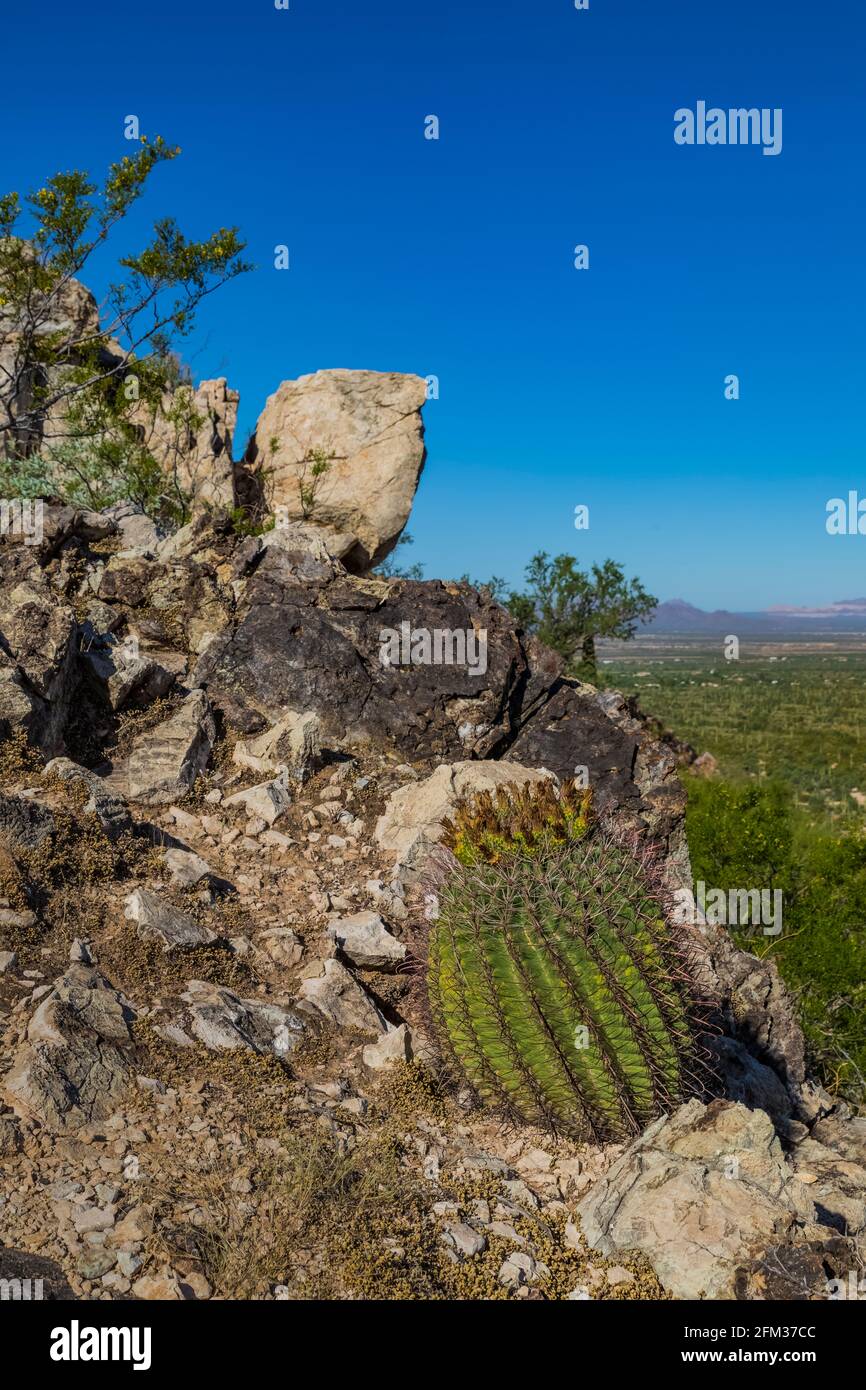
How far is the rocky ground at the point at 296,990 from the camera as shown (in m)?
3.58

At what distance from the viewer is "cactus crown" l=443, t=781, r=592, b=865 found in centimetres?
435

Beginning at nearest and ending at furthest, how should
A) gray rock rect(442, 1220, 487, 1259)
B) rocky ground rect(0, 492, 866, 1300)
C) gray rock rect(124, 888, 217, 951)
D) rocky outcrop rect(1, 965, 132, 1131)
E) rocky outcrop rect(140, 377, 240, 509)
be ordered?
rocky ground rect(0, 492, 866, 1300) < gray rock rect(442, 1220, 487, 1259) < rocky outcrop rect(1, 965, 132, 1131) < gray rock rect(124, 888, 217, 951) < rocky outcrop rect(140, 377, 240, 509)

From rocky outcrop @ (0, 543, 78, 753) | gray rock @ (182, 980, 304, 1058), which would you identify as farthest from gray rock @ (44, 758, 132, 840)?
gray rock @ (182, 980, 304, 1058)

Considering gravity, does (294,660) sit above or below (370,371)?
below

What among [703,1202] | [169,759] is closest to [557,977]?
[703,1202]

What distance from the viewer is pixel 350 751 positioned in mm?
8203

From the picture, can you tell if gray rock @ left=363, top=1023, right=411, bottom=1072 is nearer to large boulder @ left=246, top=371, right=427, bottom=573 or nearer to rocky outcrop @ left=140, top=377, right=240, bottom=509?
large boulder @ left=246, top=371, right=427, bottom=573

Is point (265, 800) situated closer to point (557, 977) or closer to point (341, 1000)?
point (341, 1000)

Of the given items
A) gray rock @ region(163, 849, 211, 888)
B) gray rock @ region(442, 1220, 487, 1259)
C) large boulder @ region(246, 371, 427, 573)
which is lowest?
Result: gray rock @ region(442, 1220, 487, 1259)

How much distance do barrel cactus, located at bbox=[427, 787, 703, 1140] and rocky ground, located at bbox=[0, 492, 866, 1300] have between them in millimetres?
250

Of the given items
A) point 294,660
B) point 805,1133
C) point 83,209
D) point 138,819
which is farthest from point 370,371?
point 805,1133

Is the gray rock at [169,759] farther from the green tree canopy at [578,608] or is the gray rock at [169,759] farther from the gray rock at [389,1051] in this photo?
the green tree canopy at [578,608]
